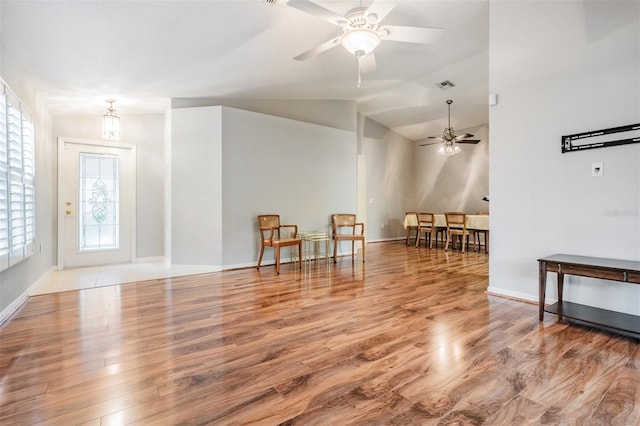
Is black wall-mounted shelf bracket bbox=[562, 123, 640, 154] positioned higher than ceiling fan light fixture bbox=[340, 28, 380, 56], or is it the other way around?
ceiling fan light fixture bbox=[340, 28, 380, 56]

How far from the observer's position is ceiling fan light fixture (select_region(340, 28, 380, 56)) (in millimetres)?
2457

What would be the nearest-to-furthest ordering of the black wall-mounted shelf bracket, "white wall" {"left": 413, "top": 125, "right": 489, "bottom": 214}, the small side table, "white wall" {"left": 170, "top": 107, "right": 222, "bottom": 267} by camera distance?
the black wall-mounted shelf bracket, "white wall" {"left": 170, "top": 107, "right": 222, "bottom": 267}, the small side table, "white wall" {"left": 413, "top": 125, "right": 489, "bottom": 214}

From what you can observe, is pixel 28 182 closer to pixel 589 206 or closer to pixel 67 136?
pixel 67 136

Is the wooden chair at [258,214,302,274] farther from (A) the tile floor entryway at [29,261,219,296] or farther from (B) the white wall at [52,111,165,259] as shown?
(B) the white wall at [52,111,165,259]

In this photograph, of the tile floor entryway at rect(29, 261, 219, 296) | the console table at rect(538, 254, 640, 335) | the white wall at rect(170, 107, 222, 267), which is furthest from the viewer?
the white wall at rect(170, 107, 222, 267)

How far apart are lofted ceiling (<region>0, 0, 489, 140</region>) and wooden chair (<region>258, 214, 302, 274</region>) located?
80.1 inches

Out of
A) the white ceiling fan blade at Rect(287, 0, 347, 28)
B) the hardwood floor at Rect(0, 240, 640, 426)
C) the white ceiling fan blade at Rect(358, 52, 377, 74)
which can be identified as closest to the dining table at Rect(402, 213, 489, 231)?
the hardwood floor at Rect(0, 240, 640, 426)

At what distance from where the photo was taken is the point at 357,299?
3.12 meters

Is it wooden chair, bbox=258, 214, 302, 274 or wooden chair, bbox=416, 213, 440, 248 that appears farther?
wooden chair, bbox=416, 213, 440, 248

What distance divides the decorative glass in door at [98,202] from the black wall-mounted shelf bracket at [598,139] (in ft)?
20.2

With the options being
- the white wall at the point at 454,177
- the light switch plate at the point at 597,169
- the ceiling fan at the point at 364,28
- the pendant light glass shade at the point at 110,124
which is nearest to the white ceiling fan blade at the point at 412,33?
the ceiling fan at the point at 364,28

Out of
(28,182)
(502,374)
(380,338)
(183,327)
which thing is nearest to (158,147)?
(28,182)

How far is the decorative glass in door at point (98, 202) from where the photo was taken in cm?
482

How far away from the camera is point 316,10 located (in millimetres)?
2326
